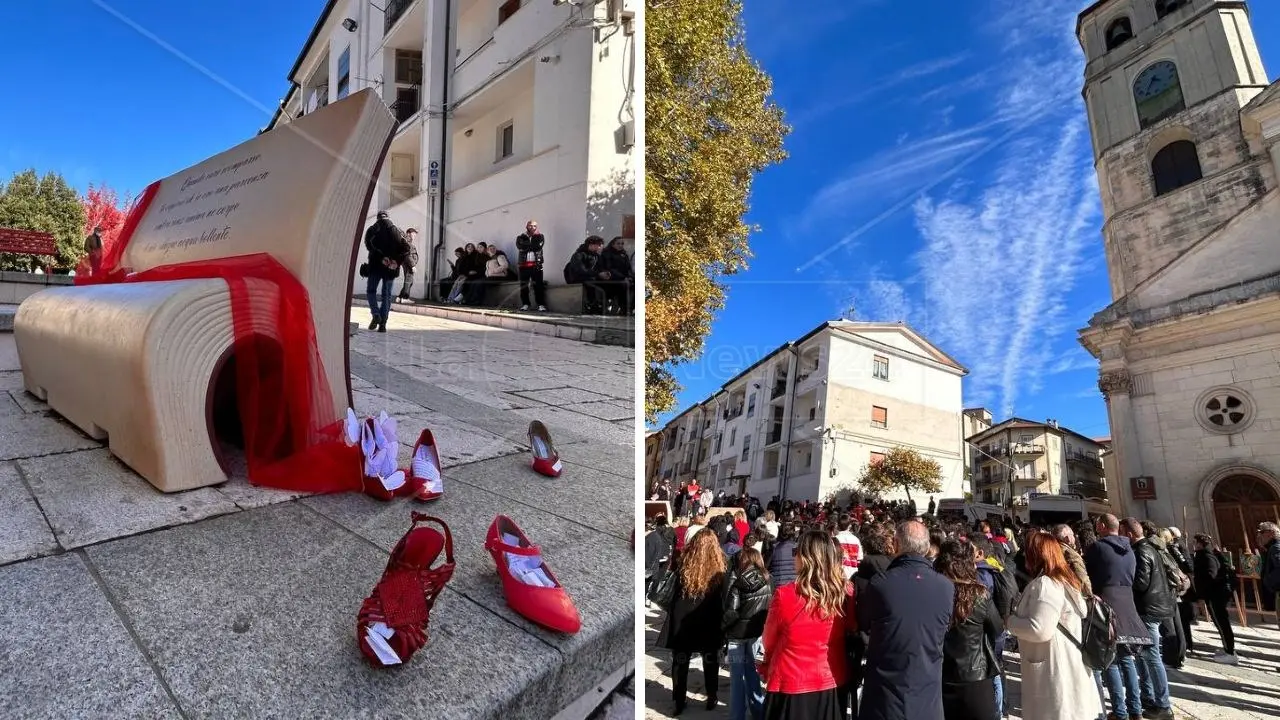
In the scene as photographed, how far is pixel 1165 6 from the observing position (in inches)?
763

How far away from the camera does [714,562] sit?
352 centimetres

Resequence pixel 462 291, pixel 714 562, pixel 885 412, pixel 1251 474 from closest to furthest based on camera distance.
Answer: pixel 714 562 < pixel 462 291 < pixel 1251 474 < pixel 885 412

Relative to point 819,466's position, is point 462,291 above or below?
above

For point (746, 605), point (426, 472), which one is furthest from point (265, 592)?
point (746, 605)

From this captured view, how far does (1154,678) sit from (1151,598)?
580 mm

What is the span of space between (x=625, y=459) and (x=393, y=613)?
1.83m

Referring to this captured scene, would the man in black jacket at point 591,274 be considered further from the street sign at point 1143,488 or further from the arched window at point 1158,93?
the arched window at point 1158,93

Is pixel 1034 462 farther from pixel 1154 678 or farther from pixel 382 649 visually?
pixel 382 649

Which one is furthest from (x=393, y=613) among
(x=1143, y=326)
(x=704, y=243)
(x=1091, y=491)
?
(x=1091, y=491)

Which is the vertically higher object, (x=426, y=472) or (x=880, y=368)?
(x=880, y=368)

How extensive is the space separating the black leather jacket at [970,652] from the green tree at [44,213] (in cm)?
1705

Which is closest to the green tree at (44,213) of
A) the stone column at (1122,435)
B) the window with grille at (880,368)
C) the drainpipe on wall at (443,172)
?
the drainpipe on wall at (443,172)

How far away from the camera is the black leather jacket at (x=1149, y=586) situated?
424 cm

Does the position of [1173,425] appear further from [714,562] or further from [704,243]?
[714,562]
